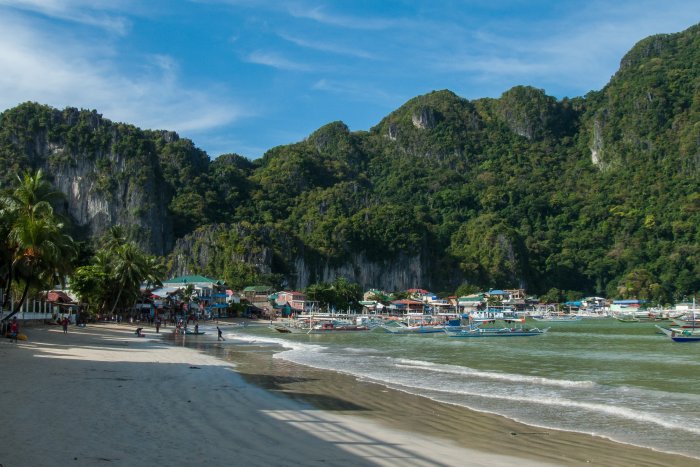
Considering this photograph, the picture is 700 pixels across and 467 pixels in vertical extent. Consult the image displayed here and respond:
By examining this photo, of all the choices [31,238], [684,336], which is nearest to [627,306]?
[684,336]

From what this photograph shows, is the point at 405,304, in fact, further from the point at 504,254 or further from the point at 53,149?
the point at 53,149

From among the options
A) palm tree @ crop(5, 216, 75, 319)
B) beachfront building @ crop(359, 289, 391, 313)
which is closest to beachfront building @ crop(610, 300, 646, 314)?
beachfront building @ crop(359, 289, 391, 313)

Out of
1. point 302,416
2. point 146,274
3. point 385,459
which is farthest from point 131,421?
point 146,274

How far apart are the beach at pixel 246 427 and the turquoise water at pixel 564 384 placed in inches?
47.7

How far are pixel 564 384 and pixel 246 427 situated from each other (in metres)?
13.0

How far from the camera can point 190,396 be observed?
45.8 feet

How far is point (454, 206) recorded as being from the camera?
192 meters

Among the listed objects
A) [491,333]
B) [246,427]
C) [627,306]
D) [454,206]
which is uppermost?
[454,206]

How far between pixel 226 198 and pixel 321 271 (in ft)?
114

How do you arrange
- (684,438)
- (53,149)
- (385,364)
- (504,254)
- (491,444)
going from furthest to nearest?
(504,254)
(53,149)
(385,364)
(684,438)
(491,444)

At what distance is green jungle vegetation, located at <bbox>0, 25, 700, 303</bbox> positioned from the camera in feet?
428

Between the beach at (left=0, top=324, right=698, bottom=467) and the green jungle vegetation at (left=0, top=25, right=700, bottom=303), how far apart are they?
102139 mm

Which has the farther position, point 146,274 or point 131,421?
point 146,274

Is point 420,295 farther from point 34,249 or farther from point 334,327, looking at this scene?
point 34,249
